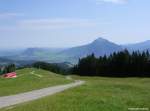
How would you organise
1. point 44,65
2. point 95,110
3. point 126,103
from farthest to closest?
point 44,65 → point 126,103 → point 95,110

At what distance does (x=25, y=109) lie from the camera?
2294cm

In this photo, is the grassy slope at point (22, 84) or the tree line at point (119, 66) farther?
the tree line at point (119, 66)

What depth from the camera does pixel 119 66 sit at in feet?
412

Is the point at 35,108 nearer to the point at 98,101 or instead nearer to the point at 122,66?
the point at 98,101

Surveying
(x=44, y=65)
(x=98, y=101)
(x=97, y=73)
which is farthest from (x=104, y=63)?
(x=98, y=101)

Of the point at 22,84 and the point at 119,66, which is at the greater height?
the point at 119,66

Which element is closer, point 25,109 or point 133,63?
point 25,109

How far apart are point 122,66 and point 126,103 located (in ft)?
324

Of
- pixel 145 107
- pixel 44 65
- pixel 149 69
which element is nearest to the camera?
pixel 145 107

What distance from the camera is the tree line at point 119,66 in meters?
119

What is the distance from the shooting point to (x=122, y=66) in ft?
408

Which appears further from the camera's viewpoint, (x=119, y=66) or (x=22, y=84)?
(x=119, y=66)

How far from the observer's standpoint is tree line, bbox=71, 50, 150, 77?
391 feet

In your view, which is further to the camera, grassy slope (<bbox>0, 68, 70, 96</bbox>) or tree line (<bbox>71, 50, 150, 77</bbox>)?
tree line (<bbox>71, 50, 150, 77</bbox>)
